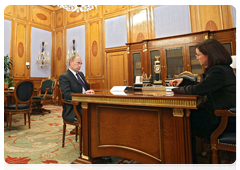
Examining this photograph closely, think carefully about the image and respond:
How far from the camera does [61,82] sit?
2.32 meters

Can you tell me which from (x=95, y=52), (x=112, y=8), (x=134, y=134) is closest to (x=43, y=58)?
(x=95, y=52)

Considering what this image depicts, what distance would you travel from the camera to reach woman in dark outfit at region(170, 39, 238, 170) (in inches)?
54.4

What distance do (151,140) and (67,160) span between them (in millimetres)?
1190

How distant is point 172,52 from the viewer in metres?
5.26

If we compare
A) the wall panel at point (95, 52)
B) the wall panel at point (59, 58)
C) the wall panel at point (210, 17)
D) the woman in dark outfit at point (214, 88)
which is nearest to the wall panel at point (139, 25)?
the wall panel at point (95, 52)

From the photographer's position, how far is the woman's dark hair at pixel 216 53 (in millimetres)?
1470

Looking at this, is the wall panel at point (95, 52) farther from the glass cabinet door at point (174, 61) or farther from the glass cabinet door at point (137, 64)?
the glass cabinet door at point (174, 61)

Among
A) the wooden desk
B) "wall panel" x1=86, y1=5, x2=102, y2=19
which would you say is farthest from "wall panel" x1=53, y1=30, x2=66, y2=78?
the wooden desk

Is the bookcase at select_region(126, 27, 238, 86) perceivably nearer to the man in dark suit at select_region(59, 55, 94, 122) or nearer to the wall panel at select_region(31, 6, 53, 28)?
the man in dark suit at select_region(59, 55, 94, 122)

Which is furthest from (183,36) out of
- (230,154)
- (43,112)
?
(43,112)

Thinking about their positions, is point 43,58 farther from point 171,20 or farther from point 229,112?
point 229,112

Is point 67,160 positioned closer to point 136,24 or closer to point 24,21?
point 136,24

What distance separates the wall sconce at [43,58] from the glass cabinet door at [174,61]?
5939 millimetres

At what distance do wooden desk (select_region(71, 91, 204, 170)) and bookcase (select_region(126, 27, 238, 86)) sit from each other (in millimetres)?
3883
